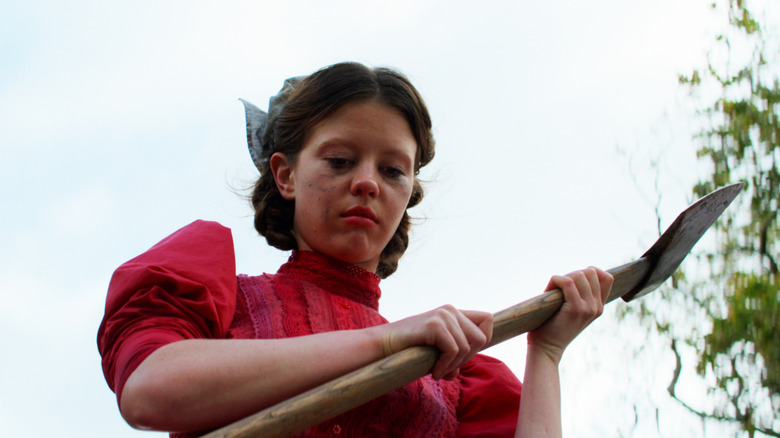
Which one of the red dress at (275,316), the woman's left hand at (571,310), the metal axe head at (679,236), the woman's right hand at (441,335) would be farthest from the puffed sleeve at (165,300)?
the metal axe head at (679,236)

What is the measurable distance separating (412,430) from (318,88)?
0.87 meters

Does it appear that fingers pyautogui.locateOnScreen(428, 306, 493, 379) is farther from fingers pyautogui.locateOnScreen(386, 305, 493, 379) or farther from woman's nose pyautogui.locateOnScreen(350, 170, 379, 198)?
woman's nose pyautogui.locateOnScreen(350, 170, 379, 198)

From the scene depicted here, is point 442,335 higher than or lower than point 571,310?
lower

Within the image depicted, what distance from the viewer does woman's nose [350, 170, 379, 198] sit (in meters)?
1.82

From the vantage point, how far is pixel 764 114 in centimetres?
905

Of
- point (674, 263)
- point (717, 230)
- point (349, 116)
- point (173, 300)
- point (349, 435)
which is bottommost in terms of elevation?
point (349, 435)

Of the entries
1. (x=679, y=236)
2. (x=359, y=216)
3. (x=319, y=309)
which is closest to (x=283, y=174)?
(x=359, y=216)

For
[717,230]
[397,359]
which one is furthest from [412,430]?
[717,230]

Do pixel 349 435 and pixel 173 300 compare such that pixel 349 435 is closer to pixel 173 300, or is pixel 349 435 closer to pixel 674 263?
pixel 173 300

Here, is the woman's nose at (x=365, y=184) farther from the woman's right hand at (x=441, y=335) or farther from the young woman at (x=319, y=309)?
the woman's right hand at (x=441, y=335)

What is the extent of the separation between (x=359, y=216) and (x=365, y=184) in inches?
3.4

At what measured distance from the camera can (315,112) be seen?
6.45 ft

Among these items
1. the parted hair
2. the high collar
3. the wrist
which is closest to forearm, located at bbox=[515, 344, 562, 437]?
the wrist

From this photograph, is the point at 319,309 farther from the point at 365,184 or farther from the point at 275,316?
the point at 365,184
